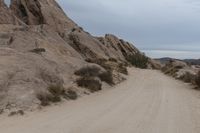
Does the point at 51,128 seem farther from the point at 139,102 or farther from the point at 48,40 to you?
the point at 48,40

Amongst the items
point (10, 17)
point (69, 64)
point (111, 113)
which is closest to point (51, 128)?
point (111, 113)

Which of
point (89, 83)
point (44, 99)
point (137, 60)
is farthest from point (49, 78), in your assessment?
point (137, 60)

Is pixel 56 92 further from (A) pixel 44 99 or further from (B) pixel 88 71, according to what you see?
(B) pixel 88 71

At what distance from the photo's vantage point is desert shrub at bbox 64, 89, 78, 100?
21750 millimetres

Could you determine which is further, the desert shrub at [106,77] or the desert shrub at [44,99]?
the desert shrub at [106,77]

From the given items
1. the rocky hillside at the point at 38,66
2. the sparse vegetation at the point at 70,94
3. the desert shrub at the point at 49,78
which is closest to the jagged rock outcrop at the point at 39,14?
the rocky hillside at the point at 38,66

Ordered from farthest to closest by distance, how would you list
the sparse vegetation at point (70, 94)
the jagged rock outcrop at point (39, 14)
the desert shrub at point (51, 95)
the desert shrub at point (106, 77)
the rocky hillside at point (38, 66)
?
1. the jagged rock outcrop at point (39, 14)
2. the desert shrub at point (106, 77)
3. the sparse vegetation at point (70, 94)
4. the desert shrub at point (51, 95)
5. the rocky hillside at point (38, 66)

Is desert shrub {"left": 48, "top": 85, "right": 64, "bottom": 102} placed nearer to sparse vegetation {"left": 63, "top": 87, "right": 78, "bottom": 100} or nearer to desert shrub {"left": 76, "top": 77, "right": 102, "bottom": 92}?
sparse vegetation {"left": 63, "top": 87, "right": 78, "bottom": 100}

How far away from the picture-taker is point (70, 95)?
22.1 meters

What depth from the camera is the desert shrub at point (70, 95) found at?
2175 centimetres

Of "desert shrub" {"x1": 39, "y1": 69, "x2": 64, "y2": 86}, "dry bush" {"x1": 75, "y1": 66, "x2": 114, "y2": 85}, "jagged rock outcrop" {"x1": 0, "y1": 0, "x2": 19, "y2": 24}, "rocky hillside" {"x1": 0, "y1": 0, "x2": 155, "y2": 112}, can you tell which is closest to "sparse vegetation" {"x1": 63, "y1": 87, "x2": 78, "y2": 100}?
"rocky hillside" {"x1": 0, "y1": 0, "x2": 155, "y2": 112}

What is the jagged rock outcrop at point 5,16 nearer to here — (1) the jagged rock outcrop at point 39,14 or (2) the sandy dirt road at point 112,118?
(1) the jagged rock outcrop at point 39,14

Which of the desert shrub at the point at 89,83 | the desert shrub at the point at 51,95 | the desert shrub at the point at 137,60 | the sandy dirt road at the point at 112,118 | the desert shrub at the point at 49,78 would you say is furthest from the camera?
the desert shrub at the point at 137,60

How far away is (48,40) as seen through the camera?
39.1 metres
